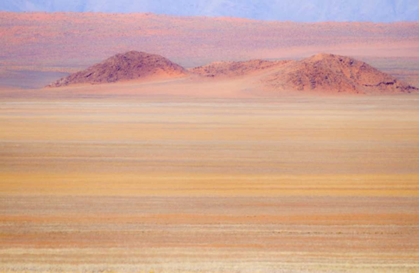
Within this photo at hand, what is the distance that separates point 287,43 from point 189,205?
72835 mm

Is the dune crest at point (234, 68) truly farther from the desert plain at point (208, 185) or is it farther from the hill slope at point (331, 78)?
the desert plain at point (208, 185)

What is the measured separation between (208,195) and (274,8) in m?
167

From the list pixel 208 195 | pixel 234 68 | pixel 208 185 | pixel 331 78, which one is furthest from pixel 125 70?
pixel 208 195

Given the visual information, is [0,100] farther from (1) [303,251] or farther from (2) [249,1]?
(2) [249,1]

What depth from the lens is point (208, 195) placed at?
476 inches

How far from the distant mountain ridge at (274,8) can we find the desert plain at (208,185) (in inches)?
5139

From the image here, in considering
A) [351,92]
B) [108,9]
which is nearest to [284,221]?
[351,92]

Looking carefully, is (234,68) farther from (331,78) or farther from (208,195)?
(208,195)

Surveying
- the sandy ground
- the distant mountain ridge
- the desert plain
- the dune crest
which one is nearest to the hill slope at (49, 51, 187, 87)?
the dune crest

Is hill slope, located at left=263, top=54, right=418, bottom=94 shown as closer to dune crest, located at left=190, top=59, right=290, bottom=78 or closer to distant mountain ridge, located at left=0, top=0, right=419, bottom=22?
dune crest, located at left=190, top=59, right=290, bottom=78

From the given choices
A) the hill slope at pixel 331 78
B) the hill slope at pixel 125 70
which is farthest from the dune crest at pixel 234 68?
the hill slope at pixel 331 78

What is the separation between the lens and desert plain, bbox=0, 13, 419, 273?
28.2 feet

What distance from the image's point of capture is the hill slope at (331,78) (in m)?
43.4

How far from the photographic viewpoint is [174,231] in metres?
9.67
